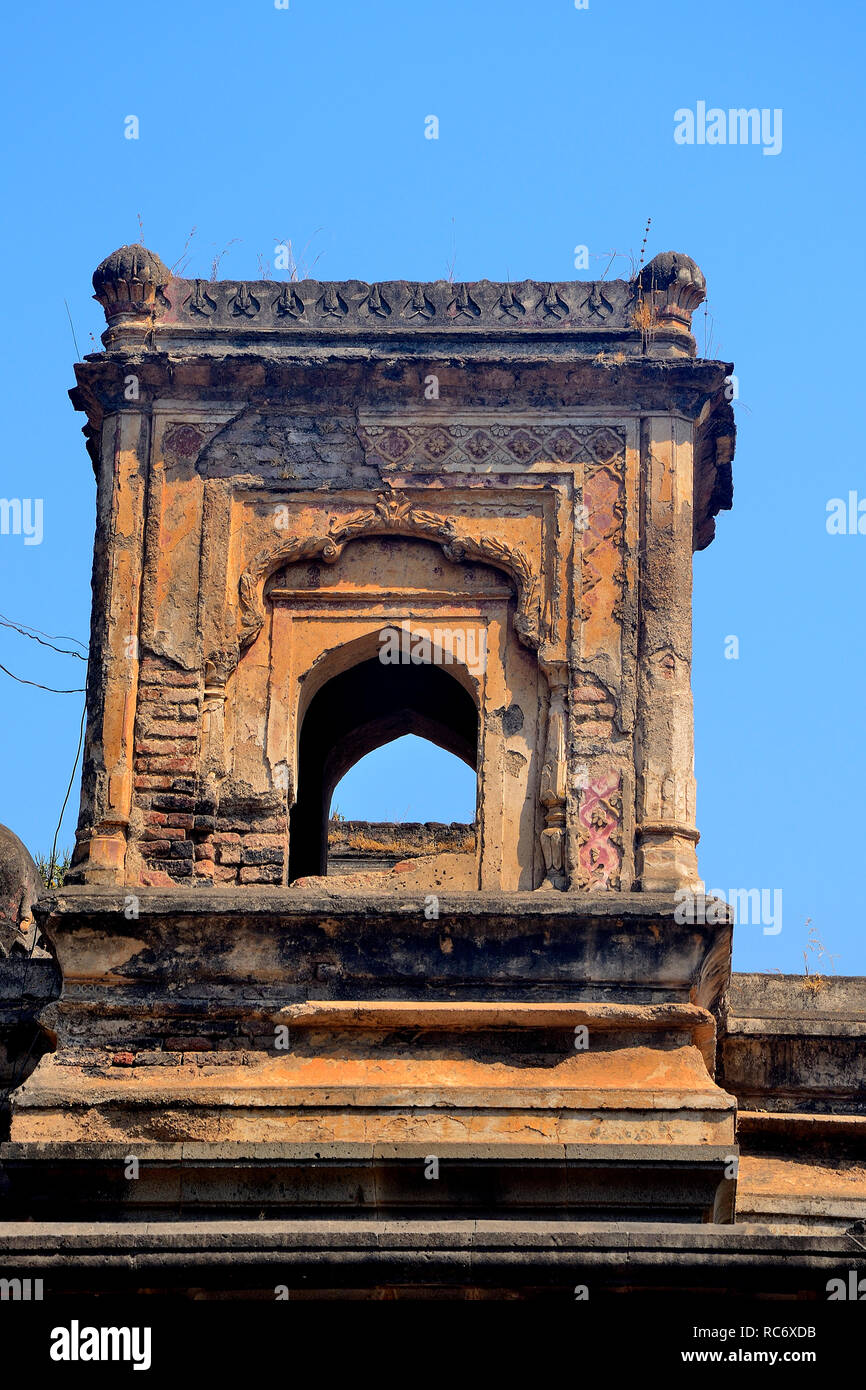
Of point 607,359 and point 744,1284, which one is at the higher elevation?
point 607,359

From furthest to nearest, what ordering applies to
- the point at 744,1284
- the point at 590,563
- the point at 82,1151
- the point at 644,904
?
the point at 590,563 < the point at 644,904 < the point at 82,1151 < the point at 744,1284

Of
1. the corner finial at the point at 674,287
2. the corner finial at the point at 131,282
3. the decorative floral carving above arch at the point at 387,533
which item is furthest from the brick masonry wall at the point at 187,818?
the corner finial at the point at 674,287

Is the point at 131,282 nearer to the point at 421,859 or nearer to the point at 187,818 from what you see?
the point at 187,818

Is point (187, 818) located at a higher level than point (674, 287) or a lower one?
lower

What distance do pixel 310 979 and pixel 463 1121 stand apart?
1065 mm

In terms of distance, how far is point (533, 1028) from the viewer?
38.7 feet

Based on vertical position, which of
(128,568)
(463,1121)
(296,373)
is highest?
(296,373)

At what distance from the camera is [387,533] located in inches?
530

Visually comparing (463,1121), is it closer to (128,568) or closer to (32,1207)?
(32,1207)

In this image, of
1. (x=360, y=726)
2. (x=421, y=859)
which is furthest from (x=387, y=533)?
(x=360, y=726)

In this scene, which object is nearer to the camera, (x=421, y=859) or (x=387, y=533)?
(x=387, y=533)

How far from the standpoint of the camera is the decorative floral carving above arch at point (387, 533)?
13.2 metres

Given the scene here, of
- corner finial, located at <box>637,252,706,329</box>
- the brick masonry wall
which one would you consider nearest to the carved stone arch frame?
the brick masonry wall

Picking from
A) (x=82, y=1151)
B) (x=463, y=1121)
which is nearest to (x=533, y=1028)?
(x=463, y=1121)
